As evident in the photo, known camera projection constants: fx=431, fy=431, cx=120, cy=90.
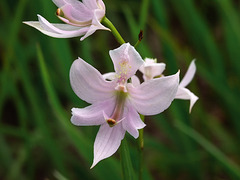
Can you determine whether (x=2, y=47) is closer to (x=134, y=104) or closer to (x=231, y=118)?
(x=231, y=118)

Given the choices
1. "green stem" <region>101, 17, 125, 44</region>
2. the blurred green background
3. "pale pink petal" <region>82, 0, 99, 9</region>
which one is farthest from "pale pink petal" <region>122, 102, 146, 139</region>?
the blurred green background

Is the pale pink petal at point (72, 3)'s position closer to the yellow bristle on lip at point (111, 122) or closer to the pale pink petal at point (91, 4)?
the pale pink petal at point (91, 4)

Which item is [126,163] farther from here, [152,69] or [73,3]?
[73,3]

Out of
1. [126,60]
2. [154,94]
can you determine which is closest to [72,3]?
[126,60]

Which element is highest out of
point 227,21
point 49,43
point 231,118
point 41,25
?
point 41,25

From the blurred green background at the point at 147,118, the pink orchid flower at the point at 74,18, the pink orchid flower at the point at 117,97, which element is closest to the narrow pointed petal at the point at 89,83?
the pink orchid flower at the point at 117,97

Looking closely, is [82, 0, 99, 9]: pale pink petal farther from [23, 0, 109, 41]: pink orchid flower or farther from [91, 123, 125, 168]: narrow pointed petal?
[91, 123, 125, 168]: narrow pointed petal

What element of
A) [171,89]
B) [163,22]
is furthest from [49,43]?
[171,89]
